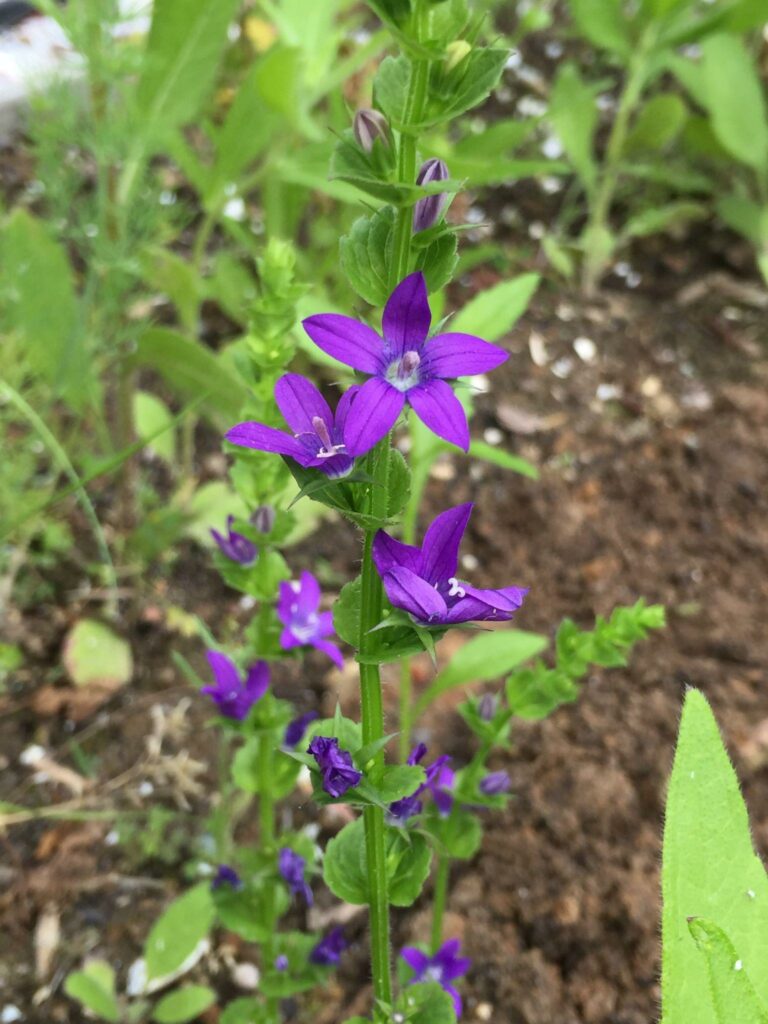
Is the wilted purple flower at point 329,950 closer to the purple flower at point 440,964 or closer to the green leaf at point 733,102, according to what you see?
the purple flower at point 440,964

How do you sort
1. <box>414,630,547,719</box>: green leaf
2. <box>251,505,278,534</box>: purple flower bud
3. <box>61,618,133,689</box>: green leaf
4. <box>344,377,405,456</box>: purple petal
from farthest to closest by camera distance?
1. <box>61,618,133,689</box>: green leaf
2. <box>414,630,547,719</box>: green leaf
3. <box>251,505,278,534</box>: purple flower bud
4. <box>344,377,405,456</box>: purple petal

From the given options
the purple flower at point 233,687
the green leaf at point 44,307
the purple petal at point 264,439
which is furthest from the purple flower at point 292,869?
the green leaf at point 44,307

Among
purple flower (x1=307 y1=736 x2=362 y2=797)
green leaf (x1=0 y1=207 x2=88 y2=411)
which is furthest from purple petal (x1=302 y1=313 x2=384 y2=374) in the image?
green leaf (x1=0 y1=207 x2=88 y2=411)

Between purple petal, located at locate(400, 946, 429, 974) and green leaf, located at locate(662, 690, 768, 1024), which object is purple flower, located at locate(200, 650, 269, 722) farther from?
green leaf, located at locate(662, 690, 768, 1024)

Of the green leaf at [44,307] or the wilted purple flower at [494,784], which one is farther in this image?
the green leaf at [44,307]

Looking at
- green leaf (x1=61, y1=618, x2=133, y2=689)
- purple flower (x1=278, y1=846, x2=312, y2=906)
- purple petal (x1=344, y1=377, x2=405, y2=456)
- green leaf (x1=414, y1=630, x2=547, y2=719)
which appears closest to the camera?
purple petal (x1=344, y1=377, x2=405, y2=456)

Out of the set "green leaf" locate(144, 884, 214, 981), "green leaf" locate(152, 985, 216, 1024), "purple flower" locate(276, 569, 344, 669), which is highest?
"purple flower" locate(276, 569, 344, 669)

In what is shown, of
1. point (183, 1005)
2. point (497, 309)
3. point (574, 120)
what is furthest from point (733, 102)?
point (183, 1005)

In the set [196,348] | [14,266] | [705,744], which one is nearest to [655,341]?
[196,348]
